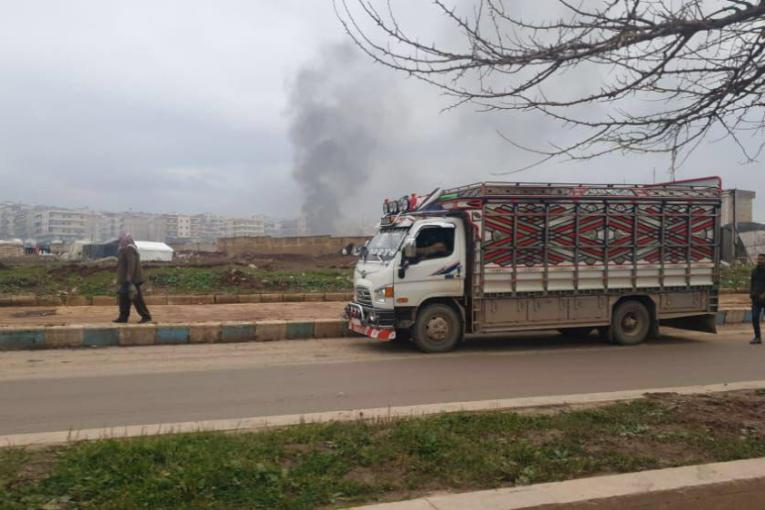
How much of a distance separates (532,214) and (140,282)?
7.48 metres

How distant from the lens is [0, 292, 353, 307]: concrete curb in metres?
16.4

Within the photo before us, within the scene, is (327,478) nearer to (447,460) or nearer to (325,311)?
(447,460)

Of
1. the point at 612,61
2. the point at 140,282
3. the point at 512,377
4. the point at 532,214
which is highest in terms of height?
the point at 612,61

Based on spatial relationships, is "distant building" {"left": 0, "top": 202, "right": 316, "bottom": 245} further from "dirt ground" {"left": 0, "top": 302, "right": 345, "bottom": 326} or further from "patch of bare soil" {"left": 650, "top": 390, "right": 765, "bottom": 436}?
"patch of bare soil" {"left": 650, "top": 390, "right": 765, "bottom": 436}

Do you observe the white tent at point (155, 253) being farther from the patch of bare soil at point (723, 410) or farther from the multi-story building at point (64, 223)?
the multi-story building at point (64, 223)

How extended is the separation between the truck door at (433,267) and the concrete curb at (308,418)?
4189 millimetres

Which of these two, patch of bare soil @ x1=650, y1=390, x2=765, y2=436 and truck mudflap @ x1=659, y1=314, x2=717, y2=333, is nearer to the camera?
patch of bare soil @ x1=650, y1=390, x2=765, y2=436

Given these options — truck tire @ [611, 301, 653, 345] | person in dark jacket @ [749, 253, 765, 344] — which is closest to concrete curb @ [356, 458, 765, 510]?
truck tire @ [611, 301, 653, 345]

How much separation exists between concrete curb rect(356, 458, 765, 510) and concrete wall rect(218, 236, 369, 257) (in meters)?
33.6

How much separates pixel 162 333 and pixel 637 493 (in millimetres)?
9364

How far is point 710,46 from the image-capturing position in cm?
524

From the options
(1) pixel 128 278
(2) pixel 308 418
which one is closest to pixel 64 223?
(1) pixel 128 278

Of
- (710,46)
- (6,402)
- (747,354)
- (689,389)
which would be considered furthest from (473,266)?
(6,402)

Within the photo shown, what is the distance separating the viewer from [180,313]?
575 inches
